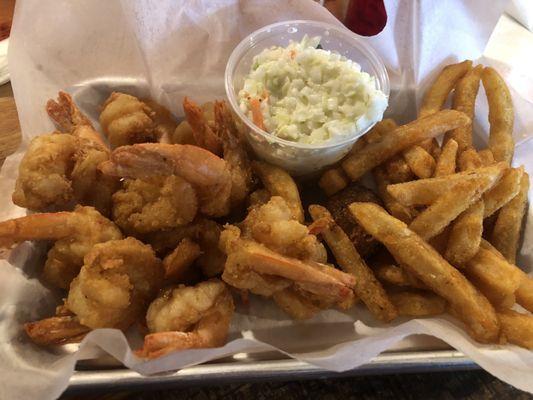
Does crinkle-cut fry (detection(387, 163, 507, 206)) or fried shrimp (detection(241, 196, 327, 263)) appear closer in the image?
fried shrimp (detection(241, 196, 327, 263))

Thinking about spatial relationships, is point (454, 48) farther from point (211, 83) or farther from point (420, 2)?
point (211, 83)

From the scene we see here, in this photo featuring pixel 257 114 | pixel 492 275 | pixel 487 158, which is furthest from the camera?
pixel 487 158

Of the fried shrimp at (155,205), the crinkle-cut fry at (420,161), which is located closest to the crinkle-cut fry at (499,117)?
the crinkle-cut fry at (420,161)

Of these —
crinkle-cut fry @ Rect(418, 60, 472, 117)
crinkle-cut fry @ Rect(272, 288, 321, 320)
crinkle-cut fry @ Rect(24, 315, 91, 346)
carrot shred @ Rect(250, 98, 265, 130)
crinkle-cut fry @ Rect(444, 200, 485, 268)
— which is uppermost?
carrot shred @ Rect(250, 98, 265, 130)

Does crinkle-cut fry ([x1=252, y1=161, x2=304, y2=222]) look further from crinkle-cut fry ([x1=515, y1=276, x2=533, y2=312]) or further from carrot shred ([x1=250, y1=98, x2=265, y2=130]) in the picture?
crinkle-cut fry ([x1=515, y1=276, x2=533, y2=312])

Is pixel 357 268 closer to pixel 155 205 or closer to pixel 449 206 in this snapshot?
pixel 449 206

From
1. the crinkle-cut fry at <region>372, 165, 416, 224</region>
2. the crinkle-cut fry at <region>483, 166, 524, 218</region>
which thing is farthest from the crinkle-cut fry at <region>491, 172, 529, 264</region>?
the crinkle-cut fry at <region>372, 165, 416, 224</region>

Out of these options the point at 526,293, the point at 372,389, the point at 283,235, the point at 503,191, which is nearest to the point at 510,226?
the point at 503,191
